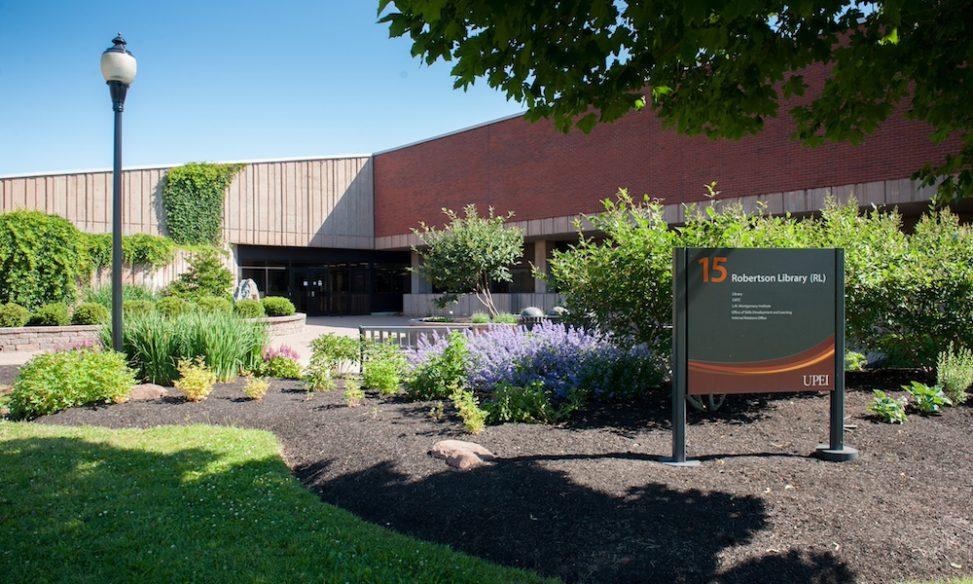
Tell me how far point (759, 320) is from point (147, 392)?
6796 mm

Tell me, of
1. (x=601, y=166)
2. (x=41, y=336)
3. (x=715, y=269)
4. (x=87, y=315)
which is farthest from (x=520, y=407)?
(x=601, y=166)

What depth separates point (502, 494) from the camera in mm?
3898

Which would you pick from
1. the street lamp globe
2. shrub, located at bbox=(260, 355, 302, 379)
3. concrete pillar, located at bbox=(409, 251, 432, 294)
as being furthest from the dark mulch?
concrete pillar, located at bbox=(409, 251, 432, 294)

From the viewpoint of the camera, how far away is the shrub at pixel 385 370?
23.0ft

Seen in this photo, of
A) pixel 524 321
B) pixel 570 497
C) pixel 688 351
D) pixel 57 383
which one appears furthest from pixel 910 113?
pixel 524 321

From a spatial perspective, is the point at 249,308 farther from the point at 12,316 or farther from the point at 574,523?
the point at 574,523

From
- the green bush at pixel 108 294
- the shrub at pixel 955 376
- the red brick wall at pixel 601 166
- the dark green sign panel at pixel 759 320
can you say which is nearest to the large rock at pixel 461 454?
the dark green sign panel at pixel 759 320

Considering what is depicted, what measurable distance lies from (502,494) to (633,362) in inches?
128

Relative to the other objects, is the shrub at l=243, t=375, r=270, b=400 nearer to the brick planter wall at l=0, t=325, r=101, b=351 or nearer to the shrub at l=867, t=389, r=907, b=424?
the shrub at l=867, t=389, r=907, b=424

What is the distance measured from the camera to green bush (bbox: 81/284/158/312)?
17.9m

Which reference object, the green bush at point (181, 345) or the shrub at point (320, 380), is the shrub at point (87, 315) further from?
the shrub at point (320, 380)

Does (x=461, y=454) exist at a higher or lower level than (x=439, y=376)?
lower

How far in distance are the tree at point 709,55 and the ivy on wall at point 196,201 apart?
2370 centimetres

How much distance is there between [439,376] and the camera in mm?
6789
